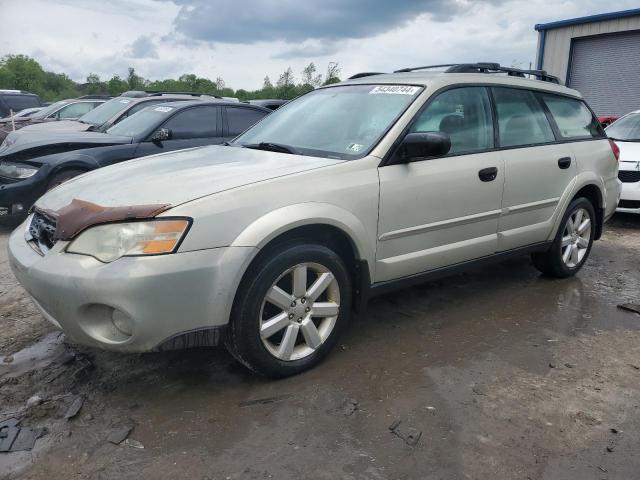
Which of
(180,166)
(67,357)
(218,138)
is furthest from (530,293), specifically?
(218,138)

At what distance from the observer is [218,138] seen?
7359 millimetres

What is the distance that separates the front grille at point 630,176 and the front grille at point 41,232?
6998 millimetres

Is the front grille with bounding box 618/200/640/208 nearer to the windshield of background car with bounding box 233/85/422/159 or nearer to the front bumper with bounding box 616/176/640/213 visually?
the front bumper with bounding box 616/176/640/213

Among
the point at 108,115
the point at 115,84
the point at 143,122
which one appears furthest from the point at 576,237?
the point at 115,84

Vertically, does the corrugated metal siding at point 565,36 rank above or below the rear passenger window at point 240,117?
above

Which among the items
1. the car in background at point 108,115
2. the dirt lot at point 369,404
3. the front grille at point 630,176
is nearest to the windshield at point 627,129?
the front grille at point 630,176

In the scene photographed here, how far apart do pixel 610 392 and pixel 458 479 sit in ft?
4.14

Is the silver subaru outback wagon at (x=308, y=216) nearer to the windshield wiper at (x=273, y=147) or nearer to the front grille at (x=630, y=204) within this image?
the windshield wiper at (x=273, y=147)

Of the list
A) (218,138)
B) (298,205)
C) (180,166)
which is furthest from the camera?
(218,138)

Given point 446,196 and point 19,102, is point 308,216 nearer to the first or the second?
point 446,196

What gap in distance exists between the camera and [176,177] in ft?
9.85

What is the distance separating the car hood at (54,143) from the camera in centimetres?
660

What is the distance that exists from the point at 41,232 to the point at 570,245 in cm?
417

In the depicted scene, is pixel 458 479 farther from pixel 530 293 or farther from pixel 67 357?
pixel 530 293
